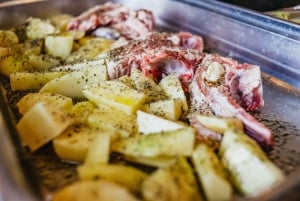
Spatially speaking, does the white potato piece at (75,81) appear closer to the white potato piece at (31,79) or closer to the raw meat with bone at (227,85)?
the white potato piece at (31,79)

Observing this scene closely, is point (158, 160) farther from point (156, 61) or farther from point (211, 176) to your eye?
point (156, 61)

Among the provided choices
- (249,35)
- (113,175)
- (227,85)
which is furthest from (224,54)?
(113,175)

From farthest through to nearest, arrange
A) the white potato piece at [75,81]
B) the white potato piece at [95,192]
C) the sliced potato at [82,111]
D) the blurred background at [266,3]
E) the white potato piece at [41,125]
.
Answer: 1. the blurred background at [266,3]
2. the white potato piece at [75,81]
3. the sliced potato at [82,111]
4. the white potato piece at [41,125]
5. the white potato piece at [95,192]

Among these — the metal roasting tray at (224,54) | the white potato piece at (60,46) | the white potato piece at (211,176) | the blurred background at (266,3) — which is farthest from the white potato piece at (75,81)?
the blurred background at (266,3)

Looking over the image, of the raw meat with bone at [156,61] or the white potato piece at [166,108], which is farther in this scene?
A: the raw meat with bone at [156,61]

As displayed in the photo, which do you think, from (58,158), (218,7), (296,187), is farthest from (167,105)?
(218,7)

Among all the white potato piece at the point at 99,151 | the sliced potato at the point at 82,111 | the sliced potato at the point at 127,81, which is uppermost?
the white potato piece at the point at 99,151
